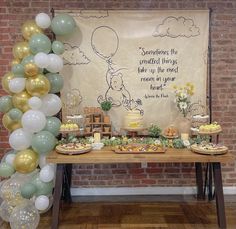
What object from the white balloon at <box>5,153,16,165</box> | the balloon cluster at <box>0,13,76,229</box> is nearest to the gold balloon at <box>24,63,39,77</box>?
the balloon cluster at <box>0,13,76,229</box>

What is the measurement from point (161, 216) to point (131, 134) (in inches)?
36.1

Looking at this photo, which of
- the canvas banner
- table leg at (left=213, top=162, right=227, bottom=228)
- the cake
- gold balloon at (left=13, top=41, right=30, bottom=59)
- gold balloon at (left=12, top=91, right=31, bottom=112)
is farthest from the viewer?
the canvas banner

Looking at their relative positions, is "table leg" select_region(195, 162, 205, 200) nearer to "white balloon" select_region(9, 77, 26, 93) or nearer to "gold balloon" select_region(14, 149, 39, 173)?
"gold balloon" select_region(14, 149, 39, 173)

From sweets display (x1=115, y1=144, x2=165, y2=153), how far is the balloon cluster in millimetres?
651

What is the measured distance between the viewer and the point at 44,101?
3.25 metres

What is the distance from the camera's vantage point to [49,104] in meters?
3.25

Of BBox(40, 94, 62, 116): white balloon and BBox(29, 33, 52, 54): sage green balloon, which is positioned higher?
BBox(29, 33, 52, 54): sage green balloon

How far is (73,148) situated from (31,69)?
821mm

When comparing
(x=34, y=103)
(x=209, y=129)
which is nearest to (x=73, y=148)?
(x=34, y=103)

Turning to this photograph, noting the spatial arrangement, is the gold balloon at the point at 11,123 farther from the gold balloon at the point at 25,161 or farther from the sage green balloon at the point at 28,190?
the sage green balloon at the point at 28,190

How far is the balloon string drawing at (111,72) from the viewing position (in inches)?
146

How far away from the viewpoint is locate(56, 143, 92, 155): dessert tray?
3094 millimetres

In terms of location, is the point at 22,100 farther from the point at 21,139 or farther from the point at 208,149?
the point at 208,149

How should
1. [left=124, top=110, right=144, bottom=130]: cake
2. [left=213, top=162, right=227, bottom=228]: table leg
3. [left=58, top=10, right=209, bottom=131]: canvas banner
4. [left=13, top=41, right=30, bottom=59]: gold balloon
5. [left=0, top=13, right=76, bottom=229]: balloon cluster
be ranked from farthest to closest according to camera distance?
[left=58, top=10, right=209, bottom=131]: canvas banner → [left=124, top=110, right=144, bottom=130]: cake → [left=13, top=41, right=30, bottom=59]: gold balloon → [left=0, top=13, right=76, bottom=229]: balloon cluster → [left=213, top=162, right=227, bottom=228]: table leg
